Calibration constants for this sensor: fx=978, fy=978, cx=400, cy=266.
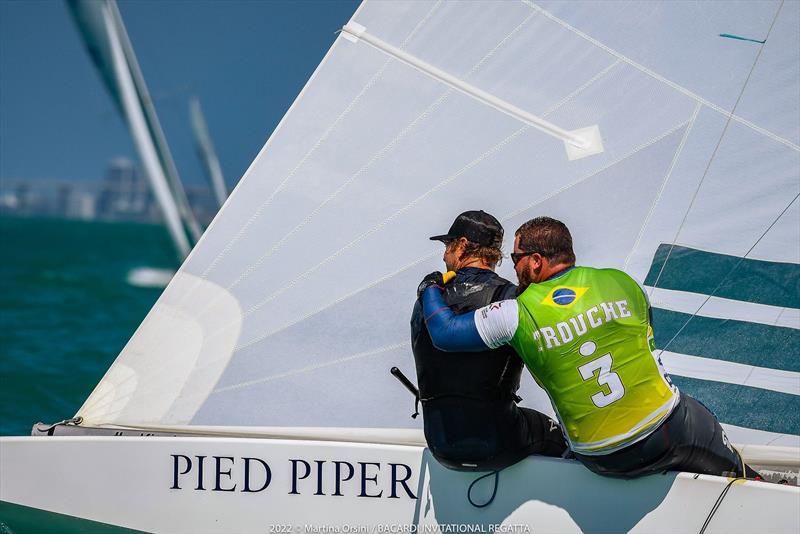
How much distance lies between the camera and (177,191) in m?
8.85

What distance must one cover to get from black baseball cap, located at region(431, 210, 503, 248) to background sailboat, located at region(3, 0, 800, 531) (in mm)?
353

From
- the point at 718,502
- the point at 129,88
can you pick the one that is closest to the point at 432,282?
the point at 718,502

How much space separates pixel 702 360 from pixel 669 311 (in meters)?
0.15

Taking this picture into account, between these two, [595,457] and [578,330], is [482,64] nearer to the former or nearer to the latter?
[578,330]

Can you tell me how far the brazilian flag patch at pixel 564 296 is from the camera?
1.96 m

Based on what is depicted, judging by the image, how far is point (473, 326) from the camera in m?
1.98

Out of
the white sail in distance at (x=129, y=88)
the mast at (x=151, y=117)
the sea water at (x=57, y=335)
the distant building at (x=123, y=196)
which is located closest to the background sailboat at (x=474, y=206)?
the sea water at (x=57, y=335)

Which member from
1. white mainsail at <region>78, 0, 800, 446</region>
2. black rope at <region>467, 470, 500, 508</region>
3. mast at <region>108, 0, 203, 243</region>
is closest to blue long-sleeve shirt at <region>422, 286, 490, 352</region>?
black rope at <region>467, 470, 500, 508</region>

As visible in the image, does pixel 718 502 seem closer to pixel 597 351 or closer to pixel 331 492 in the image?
pixel 597 351

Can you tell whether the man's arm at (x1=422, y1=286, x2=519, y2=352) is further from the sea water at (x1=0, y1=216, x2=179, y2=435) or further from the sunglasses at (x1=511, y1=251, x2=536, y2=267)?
the sea water at (x1=0, y1=216, x2=179, y2=435)

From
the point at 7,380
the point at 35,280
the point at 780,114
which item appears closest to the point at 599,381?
the point at 780,114

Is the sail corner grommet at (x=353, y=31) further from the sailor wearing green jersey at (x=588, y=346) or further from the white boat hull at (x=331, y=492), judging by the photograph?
the white boat hull at (x=331, y=492)

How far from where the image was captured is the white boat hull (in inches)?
82.6

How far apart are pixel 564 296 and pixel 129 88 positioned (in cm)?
657
